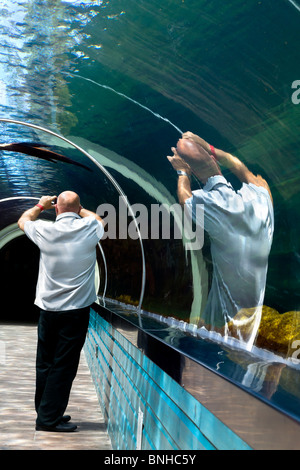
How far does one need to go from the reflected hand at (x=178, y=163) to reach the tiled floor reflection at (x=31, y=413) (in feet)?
8.00

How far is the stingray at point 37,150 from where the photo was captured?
31.4 ft

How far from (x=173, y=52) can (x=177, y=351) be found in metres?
2.34

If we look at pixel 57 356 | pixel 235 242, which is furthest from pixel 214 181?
pixel 57 356

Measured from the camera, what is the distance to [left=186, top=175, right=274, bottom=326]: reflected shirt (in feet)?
13.8

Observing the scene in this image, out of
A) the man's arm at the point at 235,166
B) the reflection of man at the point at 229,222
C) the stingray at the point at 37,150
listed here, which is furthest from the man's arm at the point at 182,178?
the stingray at the point at 37,150

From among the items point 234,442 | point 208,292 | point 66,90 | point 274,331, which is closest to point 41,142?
point 66,90

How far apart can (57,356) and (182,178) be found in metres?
2.20

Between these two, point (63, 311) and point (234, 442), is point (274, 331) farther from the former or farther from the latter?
point (234, 442)

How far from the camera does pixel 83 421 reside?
548 centimetres

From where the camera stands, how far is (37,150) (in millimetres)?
9852

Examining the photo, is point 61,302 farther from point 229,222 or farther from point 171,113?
point 171,113

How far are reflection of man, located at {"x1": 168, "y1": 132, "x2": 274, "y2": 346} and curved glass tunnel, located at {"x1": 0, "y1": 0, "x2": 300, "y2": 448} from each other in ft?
0.39

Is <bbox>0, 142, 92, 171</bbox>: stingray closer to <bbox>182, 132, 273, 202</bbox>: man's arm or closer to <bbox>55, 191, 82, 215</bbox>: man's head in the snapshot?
<bbox>55, 191, 82, 215</bbox>: man's head

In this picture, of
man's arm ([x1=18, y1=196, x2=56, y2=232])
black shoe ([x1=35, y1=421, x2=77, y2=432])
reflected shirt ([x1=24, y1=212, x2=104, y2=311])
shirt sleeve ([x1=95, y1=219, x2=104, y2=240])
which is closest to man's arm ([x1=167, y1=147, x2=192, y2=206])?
shirt sleeve ([x1=95, y1=219, x2=104, y2=240])
